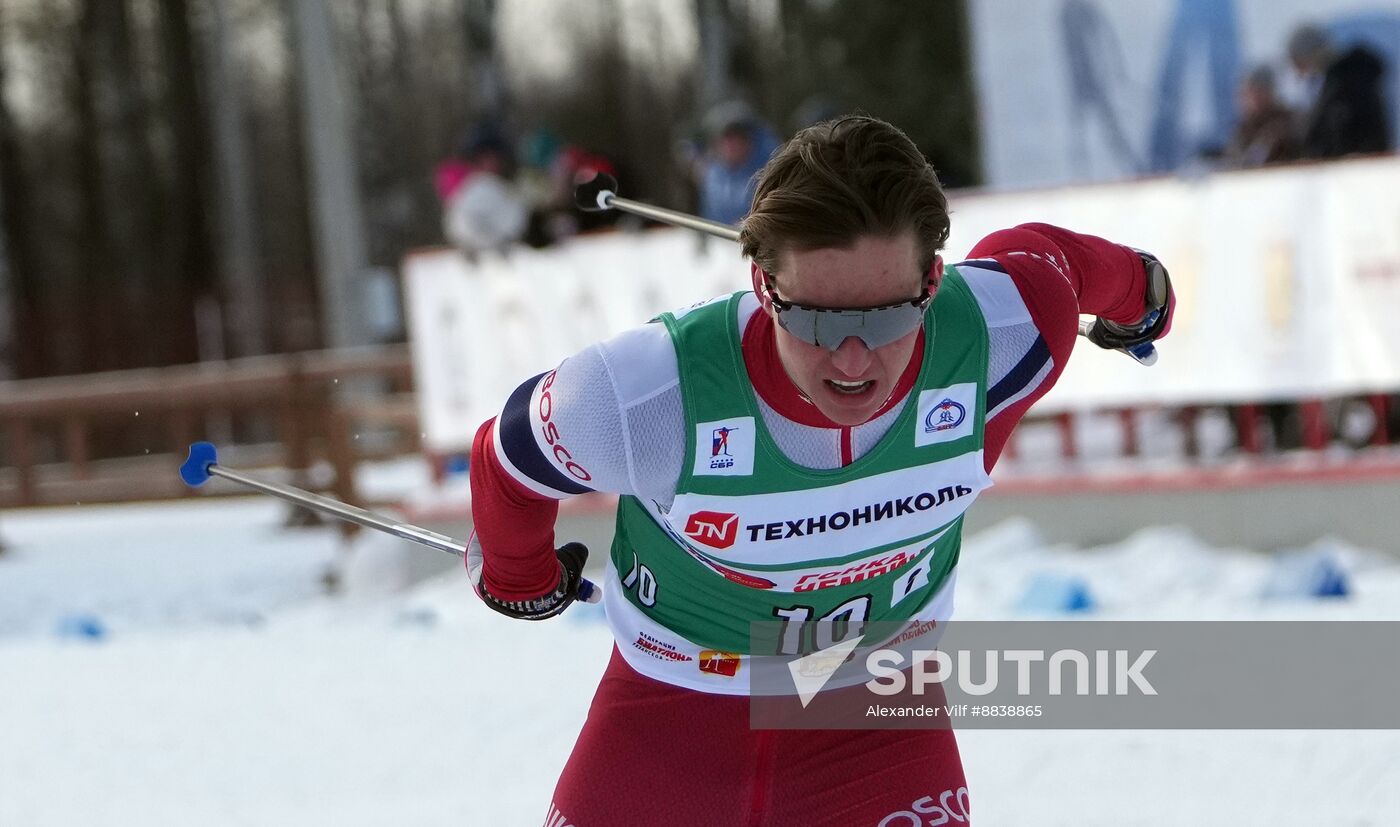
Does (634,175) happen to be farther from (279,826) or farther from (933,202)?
(933,202)

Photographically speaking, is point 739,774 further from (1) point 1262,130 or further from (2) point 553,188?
(2) point 553,188

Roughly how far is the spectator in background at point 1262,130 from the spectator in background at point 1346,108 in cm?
16

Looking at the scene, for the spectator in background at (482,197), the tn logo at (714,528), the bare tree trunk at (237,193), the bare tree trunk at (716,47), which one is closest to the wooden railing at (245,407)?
the spectator in background at (482,197)

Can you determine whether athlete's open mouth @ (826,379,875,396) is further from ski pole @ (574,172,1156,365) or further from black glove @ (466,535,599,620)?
ski pole @ (574,172,1156,365)

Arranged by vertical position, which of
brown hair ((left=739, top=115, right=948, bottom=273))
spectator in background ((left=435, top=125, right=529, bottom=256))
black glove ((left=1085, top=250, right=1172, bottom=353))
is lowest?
spectator in background ((left=435, top=125, right=529, bottom=256))

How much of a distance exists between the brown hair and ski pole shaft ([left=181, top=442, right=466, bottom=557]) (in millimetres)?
1205

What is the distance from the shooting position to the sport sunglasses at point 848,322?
2.27 metres

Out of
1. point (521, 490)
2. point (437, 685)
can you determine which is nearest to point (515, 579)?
point (521, 490)

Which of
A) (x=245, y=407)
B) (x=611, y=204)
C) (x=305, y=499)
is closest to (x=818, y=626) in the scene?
(x=305, y=499)

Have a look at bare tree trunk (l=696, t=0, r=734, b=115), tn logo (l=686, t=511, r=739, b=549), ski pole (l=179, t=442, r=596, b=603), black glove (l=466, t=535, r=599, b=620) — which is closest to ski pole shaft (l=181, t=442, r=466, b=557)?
ski pole (l=179, t=442, r=596, b=603)

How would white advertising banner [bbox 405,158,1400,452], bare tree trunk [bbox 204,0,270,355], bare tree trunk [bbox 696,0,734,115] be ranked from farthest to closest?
bare tree trunk [bbox 204,0,270,355] < bare tree trunk [bbox 696,0,734,115] < white advertising banner [bbox 405,158,1400,452]

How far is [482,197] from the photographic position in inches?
347

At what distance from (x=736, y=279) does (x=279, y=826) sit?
4228mm

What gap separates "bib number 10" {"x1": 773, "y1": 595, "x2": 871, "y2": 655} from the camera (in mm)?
2670
